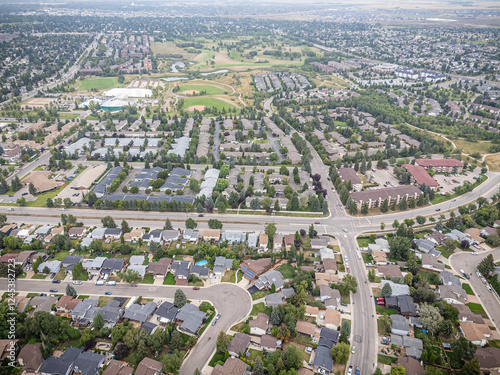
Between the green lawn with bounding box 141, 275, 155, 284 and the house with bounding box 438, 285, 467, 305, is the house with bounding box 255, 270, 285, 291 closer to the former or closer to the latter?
the green lawn with bounding box 141, 275, 155, 284

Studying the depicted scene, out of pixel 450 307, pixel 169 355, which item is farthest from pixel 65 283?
pixel 450 307

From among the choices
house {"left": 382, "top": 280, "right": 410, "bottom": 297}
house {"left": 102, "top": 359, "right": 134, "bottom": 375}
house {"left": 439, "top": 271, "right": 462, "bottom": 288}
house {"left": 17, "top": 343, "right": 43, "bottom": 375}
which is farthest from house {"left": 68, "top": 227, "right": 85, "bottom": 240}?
house {"left": 439, "top": 271, "right": 462, "bottom": 288}

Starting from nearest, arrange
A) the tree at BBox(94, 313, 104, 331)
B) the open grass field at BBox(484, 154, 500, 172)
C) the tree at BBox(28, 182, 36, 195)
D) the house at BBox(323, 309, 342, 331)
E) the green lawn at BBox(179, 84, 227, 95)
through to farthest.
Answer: the tree at BBox(94, 313, 104, 331), the house at BBox(323, 309, 342, 331), the tree at BBox(28, 182, 36, 195), the open grass field at BBox(484, 154, 500, 172), the green lawn at BBox(179, 84, 227, 95)

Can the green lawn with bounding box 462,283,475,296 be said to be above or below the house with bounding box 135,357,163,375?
below

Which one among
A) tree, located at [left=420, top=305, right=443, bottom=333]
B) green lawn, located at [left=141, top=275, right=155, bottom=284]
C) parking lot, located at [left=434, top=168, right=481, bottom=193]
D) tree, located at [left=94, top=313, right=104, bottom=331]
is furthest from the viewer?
parking lot, located at [left=434, top=168, right=481, bottom=193]

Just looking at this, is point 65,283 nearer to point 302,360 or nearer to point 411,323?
point 302,360

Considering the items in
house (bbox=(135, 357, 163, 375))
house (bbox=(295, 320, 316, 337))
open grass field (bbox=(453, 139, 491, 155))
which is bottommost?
open grass field (bbox=(453, 139, 491, 155))
